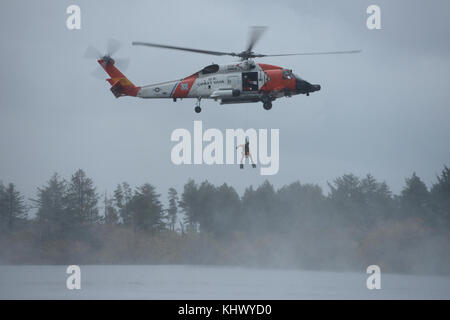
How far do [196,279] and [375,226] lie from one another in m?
21.1

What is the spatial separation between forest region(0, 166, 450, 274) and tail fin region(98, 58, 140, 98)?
3612cm

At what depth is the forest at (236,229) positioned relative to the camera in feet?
234

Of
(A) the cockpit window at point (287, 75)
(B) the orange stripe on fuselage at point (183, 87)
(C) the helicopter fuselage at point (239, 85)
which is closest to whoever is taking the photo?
(C) the helicopter fuselage at point (239, 85)

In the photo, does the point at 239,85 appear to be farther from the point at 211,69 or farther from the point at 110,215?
the point at 110,215

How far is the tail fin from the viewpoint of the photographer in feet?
124

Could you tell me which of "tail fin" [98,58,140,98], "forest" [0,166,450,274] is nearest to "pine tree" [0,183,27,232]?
"forest" [0,166,450,274]

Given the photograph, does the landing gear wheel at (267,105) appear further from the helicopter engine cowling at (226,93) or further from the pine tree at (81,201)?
the pine tree at (81,201)

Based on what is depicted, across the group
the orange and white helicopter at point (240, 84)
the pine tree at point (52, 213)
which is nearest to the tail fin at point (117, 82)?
the orange and white helicopter at point (240, 84)

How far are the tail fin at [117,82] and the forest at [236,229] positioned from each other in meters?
36.1

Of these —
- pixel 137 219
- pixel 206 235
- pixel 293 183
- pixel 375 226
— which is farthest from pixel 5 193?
pixel 375 226

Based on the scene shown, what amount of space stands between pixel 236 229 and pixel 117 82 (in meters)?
40.2

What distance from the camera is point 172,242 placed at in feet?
246
